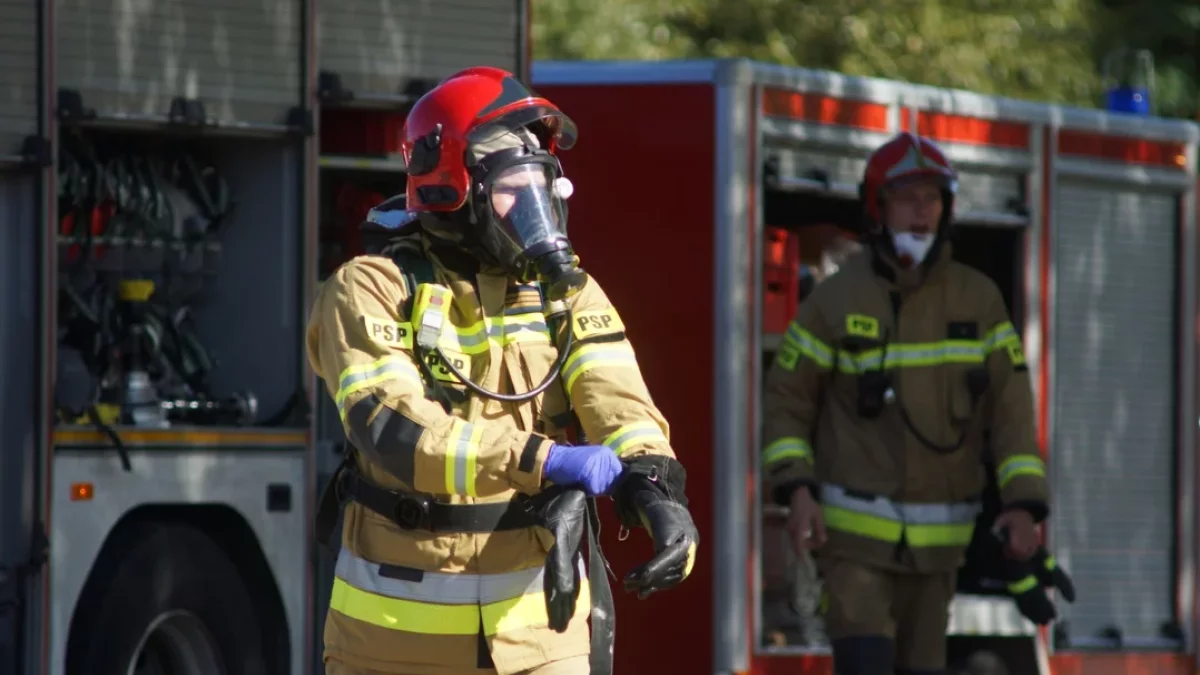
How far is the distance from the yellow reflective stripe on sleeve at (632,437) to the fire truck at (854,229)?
3.80 m

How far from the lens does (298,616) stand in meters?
7.06

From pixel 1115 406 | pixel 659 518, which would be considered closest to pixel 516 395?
pixel 659 518

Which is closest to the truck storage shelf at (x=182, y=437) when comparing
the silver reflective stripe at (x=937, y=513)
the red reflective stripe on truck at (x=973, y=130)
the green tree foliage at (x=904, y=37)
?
the silver reflective stripe at (x=937, y=513)

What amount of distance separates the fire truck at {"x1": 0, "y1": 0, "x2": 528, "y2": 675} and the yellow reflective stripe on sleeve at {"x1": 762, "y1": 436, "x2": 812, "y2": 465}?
4.32 ft

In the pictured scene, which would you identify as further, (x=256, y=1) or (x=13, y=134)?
(x=256, y=1)

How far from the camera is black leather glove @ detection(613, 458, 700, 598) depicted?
401cm

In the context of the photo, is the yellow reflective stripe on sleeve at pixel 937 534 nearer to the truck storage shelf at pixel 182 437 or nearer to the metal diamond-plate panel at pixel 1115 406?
the truck storage shelf at pixel 182 437

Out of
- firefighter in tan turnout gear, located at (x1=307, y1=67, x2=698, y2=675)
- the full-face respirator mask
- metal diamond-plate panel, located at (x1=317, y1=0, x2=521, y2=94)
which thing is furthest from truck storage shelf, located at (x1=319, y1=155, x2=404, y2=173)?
the full-face respirator mask

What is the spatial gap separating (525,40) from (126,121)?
139 centimetres

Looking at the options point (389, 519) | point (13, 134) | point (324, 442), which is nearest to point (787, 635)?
point (324, 442)

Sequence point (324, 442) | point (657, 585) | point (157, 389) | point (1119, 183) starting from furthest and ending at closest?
1. point (1119, 183)
2. point (324, 442)
3. point (157, 389)
4. point (657, 585)

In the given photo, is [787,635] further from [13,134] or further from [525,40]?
[13,134]

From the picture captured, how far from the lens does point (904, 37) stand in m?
17.8

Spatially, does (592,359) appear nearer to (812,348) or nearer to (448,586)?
(448,586)
